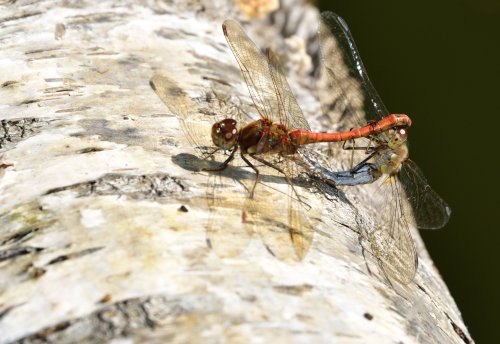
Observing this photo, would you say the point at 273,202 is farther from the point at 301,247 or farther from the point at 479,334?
the point at 479,334

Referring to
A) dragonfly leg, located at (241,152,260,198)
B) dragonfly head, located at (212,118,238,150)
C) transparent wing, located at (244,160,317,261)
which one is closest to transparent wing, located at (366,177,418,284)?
transparent wing, located at (244,160,317,261)

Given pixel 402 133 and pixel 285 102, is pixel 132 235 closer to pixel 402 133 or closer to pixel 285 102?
pixel 285 102

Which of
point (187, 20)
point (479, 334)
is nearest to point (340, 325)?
point (187, 20)

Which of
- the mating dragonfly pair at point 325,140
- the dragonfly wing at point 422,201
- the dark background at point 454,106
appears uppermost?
the mating dragonfly pair at point 325,140

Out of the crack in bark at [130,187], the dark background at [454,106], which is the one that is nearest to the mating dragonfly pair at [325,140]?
the crack in bark at [130,187]

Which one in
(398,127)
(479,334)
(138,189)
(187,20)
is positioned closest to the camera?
(138,189)

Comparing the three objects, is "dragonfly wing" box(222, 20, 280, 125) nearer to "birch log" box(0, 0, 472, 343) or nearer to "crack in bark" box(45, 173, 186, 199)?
"birch log" box(0, 0, 472, 343)

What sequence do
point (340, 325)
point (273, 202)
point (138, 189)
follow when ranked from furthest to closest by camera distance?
point (273, 202) < point (138, 189) < point (340, 325)

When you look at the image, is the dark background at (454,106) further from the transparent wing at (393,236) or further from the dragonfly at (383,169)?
the transparent wing at (393,236)
